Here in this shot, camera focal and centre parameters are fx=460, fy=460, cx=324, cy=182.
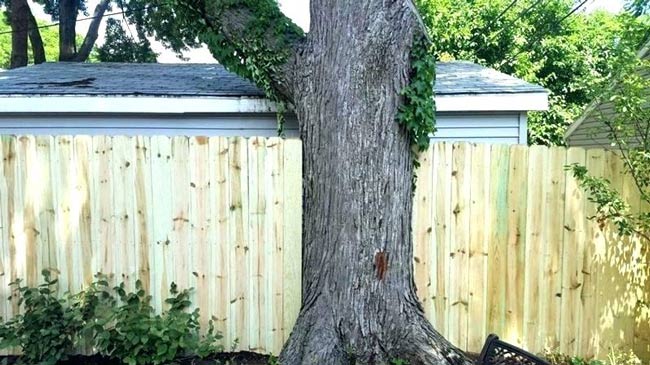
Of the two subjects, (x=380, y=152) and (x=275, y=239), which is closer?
(x=380, y=152)

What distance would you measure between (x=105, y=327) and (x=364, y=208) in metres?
1.97

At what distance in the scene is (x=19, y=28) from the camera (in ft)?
36.7

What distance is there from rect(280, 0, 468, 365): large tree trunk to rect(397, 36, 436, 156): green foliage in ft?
0.19

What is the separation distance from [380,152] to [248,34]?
1.52 metres

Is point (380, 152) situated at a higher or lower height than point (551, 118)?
lower

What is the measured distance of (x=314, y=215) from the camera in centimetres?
310

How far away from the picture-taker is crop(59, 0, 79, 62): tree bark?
12211 mm

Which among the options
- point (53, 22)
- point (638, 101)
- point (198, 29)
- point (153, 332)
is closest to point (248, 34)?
point (198, 29)

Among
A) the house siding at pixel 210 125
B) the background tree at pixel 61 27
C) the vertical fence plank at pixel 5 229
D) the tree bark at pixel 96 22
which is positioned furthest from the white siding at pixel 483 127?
the tree bark at pixel 96 22

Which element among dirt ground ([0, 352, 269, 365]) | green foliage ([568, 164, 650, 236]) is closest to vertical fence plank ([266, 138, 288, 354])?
dirt ground ([0, 352, 269, 365])

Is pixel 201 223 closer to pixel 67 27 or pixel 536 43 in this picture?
pixel 67 27

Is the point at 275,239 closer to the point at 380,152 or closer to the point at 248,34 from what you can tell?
the point at 380,152

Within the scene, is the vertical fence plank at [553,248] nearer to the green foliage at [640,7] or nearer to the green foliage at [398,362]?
the green foliage at [398,362]

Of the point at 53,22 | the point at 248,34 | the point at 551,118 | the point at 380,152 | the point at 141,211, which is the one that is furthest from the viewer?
the point at 53,22
